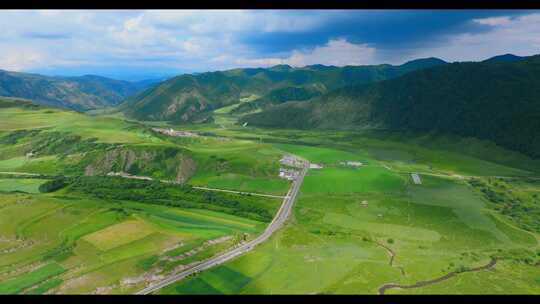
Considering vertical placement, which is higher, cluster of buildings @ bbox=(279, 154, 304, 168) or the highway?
cluster of buildings @ bbox=(279, 154, 304, 168)

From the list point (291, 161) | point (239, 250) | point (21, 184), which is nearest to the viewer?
point (239, 250)

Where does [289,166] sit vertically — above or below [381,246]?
above

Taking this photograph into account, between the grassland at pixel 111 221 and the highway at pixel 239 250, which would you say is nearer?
the highway at pixel 239 250

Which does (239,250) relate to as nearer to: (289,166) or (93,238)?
(93,238)

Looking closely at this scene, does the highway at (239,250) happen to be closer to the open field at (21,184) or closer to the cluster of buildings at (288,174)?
the cluster of buildings at (288,174)

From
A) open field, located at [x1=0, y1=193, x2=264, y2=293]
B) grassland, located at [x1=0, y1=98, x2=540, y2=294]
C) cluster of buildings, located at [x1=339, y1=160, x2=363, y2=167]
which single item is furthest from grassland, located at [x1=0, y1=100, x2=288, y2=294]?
cluster of buildings, located at [x1=339, y1=160, x2=363, y2=167]

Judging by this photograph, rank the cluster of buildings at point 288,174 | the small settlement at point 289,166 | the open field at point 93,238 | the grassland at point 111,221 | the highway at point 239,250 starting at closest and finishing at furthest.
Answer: the open field at point 93,238 → the highway at point 239,250 → the grassland at point 111,221 → the cluster of buildings at point 288,174 → the small settlement at point 289,166

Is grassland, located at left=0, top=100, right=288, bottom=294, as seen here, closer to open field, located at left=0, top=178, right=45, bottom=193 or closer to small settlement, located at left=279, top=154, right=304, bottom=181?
open field, located at left=0, top=178, right=45, bottom=193

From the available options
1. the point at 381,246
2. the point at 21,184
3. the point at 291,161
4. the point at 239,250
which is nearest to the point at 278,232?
the point at 239,250

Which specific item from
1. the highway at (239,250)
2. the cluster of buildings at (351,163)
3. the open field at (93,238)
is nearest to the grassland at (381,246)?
the highway at (239,250)

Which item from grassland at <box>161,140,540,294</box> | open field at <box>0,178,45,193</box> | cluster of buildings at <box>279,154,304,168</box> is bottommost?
grassland at <box>161,140,540,294</box>
